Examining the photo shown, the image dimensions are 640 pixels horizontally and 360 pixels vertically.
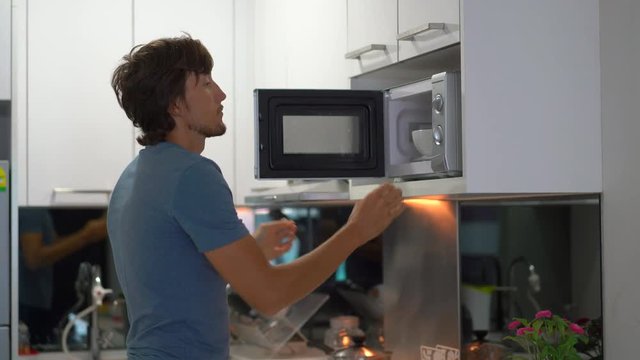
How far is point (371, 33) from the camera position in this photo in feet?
8.79

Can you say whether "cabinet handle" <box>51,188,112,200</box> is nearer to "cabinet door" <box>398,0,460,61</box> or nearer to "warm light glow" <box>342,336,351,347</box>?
"warm light glow" <box>342,336,351,347</box>

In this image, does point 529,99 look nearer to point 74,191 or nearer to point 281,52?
point 281,52

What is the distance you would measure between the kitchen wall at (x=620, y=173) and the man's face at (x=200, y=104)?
0.86 meters

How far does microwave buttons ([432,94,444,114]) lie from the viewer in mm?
2229

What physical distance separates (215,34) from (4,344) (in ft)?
4.37

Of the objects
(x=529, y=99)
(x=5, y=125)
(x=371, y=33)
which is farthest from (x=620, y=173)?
(x=5, y=125)

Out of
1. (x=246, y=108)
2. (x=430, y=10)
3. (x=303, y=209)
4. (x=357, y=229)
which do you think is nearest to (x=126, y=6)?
(x=246, y=108)

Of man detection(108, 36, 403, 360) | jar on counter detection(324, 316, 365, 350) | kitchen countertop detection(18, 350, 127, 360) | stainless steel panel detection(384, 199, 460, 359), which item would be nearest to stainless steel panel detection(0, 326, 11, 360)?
kitchen countertop detection(18, 350, 127, 360)

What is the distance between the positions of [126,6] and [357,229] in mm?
1945

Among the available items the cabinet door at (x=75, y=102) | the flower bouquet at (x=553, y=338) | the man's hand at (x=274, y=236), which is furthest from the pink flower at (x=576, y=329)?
the cabinet door at (x=75, y=102)

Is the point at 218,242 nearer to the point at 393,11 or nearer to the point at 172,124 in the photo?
the point at 172,124

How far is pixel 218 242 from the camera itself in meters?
1.93

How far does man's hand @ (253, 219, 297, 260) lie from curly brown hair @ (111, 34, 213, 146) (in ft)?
1.50

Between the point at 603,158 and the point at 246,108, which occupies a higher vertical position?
the point at 246,108
